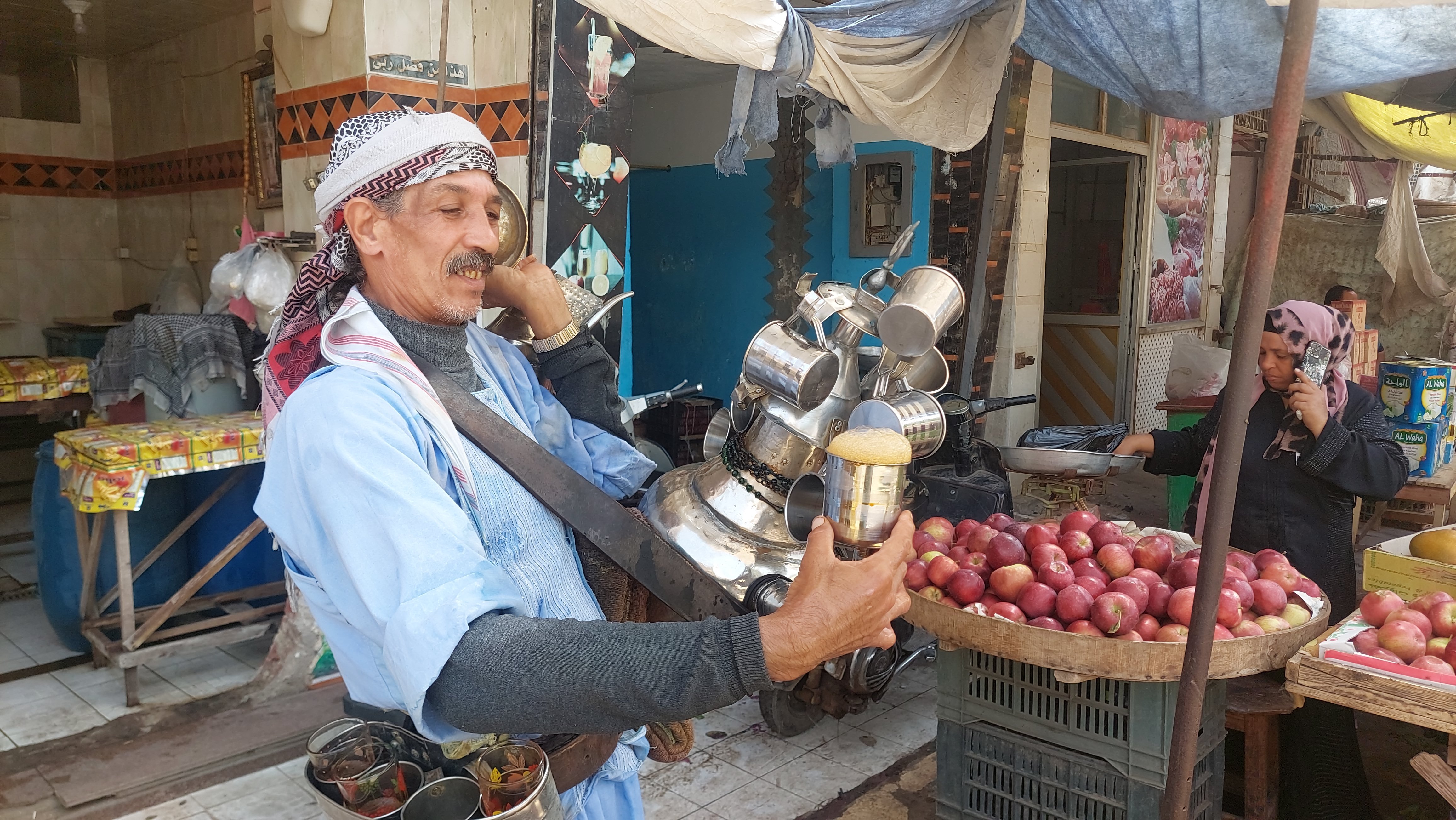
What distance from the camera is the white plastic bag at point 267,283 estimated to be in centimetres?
411

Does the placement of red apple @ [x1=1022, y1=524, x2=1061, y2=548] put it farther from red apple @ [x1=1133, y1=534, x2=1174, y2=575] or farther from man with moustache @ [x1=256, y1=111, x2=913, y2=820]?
man with moustache @ [x1=256, y1=111, x2=913, y2=820]

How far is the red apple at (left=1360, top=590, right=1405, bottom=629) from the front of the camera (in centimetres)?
226

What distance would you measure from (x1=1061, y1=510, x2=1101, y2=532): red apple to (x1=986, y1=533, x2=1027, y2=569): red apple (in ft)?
0.80

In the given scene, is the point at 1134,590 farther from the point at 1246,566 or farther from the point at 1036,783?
the point at 1036,783

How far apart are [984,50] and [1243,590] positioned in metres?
2.55

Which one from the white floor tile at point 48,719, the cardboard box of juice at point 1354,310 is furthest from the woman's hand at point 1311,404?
the white floor tile at point 48,719

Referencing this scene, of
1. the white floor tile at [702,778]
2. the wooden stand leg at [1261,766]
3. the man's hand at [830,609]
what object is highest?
the man's hand at [830,609]

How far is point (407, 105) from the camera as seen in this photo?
390 centimetres

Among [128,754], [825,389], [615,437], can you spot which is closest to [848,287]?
[825,389]

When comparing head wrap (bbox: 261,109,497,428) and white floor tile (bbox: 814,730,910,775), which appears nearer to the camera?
head wrap (bbox: 261,109,497,428)

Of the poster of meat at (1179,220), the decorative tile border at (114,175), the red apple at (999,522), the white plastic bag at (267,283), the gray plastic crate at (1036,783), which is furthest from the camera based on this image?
the poster of meat at (1179,220)

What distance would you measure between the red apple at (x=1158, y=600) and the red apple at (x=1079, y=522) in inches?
14.5

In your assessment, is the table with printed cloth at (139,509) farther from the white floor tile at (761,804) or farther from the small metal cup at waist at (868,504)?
the small metal cup at waist at (868,504)

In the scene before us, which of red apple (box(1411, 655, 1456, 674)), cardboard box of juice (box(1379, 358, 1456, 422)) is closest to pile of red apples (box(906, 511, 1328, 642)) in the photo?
red apple (box(1411, 655, 1456, 674))
